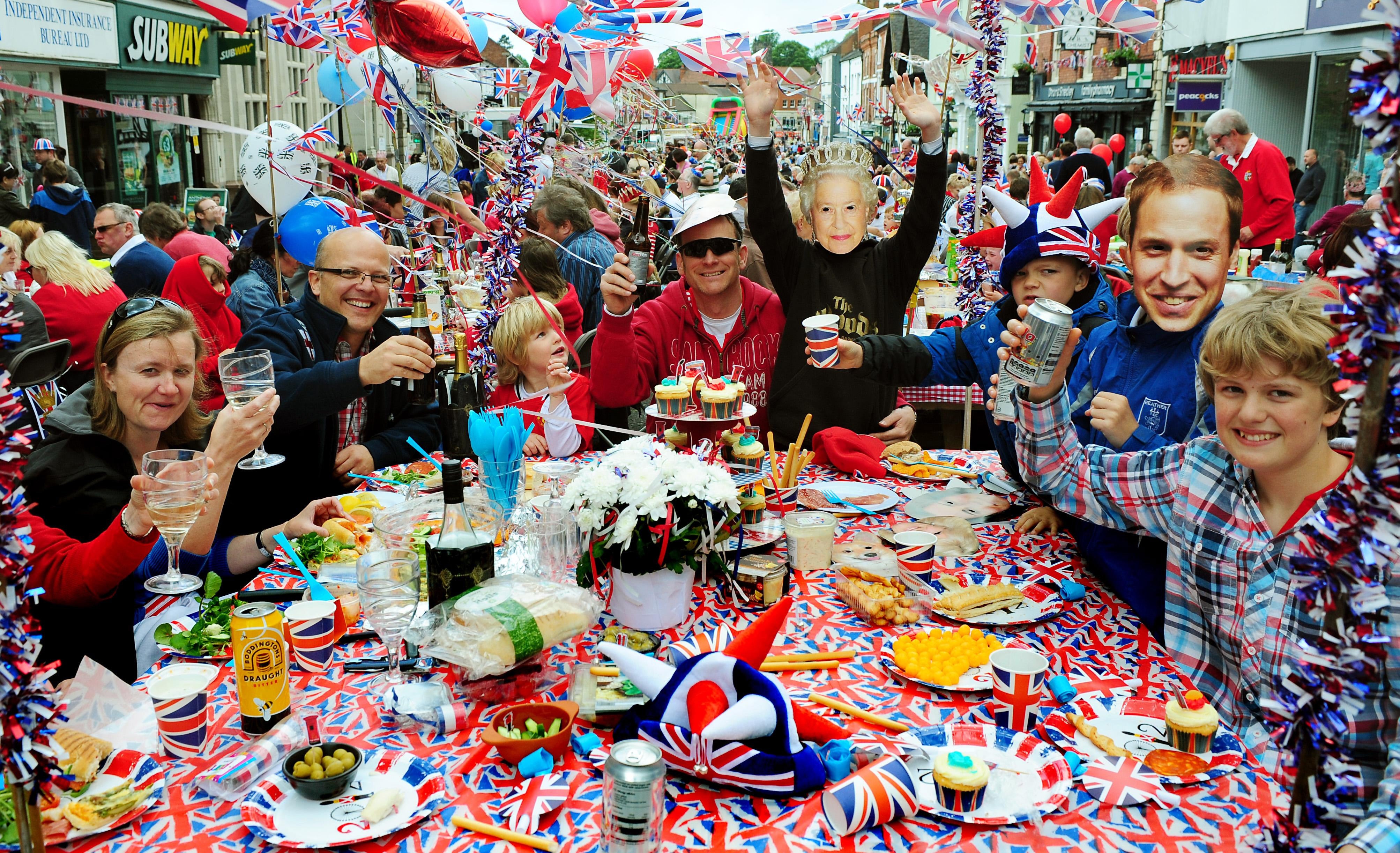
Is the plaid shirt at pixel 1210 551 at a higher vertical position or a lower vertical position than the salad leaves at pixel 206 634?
higher

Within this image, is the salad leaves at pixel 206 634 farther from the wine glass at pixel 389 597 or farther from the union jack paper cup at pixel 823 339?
the union jack paper cup at pixel 823 339

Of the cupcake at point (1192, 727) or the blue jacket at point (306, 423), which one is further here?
the blue jacket at point (306, 423)

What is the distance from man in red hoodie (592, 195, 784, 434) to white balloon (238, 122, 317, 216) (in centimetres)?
290

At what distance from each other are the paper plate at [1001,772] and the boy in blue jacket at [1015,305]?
1109 millimetres

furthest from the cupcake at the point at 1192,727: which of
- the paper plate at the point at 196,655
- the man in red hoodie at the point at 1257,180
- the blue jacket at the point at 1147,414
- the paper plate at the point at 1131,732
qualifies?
→ the man in red hoodie at the point at 1257,180

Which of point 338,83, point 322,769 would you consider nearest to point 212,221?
point 338,83

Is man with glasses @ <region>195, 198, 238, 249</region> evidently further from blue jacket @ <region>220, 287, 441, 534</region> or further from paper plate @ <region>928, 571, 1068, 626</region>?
paper plate @ <region>928, 571, 1068, 626</region>

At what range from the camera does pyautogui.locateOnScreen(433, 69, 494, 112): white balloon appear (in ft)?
24.1

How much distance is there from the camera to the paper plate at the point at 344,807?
1.48 m

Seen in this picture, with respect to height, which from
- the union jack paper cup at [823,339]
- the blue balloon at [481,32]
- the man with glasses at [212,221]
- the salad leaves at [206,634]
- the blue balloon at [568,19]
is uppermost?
the blue balloon at [481,32]

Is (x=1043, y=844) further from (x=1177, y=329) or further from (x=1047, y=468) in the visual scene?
(x=1177, y=329)

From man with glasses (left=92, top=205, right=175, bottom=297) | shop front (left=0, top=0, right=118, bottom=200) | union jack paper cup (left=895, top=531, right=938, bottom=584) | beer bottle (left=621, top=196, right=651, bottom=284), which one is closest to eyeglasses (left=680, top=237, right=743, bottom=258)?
beer bottle (left=621, top=196, right=651, bottom=284)

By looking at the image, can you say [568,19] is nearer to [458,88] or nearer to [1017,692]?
[458,88]

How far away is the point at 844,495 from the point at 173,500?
1808 mm
